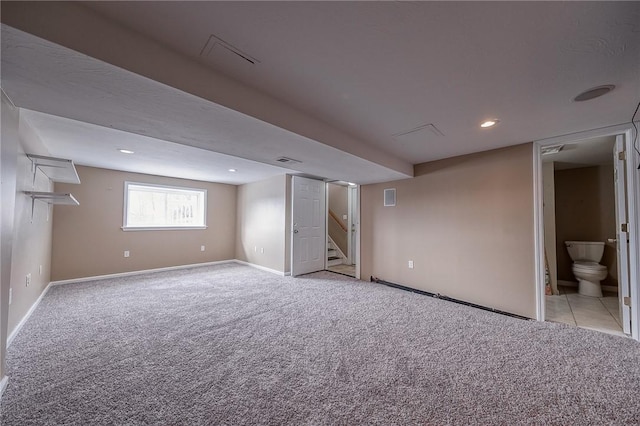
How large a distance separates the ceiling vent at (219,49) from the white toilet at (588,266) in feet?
16.8

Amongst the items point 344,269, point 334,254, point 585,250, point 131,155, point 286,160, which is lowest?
point 344,269

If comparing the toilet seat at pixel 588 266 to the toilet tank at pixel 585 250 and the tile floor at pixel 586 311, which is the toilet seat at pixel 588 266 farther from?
the tile floor at pixel 586 311

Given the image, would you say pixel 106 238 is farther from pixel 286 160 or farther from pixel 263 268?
pixel 286 160

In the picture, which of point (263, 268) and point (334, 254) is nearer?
point (263, 268)

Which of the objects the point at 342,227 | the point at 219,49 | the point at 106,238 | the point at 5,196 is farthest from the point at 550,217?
the point at 106,238

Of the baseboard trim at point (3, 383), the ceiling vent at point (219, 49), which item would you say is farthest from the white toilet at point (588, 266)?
the baseboard trim at point (3, 383)

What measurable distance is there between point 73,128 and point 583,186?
7.29 metres

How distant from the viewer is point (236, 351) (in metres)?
2.01

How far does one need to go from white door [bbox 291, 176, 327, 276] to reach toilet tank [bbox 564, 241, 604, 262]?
4.36 meters

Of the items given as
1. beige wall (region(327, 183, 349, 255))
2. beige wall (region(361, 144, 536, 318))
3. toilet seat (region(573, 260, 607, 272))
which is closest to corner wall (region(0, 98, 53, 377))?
beige wall (region(361, 144, 536, 318))

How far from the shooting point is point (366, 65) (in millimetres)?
1467

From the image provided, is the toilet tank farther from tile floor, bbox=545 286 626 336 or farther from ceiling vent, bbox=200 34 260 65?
ceiling vent, bbox=200 34 260 65

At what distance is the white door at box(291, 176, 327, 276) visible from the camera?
479 cm

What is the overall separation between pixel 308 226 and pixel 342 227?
5.41 ft
